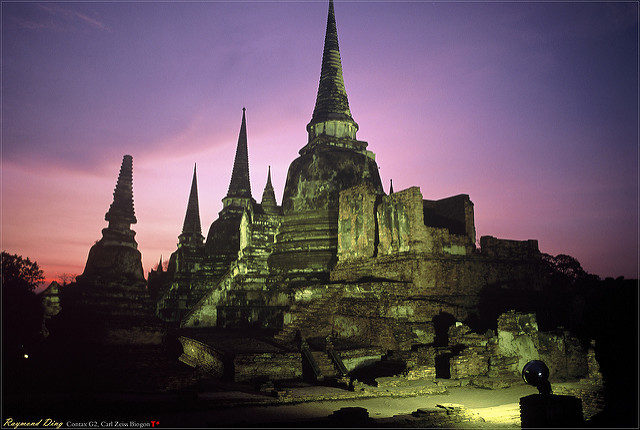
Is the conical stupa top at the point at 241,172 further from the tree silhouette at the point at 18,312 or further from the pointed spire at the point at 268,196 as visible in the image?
the tree silhouette at the point at 18,312

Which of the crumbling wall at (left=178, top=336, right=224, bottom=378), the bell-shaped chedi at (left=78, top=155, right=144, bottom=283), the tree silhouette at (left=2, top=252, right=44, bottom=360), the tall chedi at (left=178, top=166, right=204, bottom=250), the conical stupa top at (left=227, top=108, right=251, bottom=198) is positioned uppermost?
the conical stupa top at (left=227, top=108, right=251, bottom=198)

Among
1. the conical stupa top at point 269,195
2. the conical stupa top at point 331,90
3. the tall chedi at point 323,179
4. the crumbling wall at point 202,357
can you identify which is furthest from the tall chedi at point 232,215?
the crumbling wall at point 202,357

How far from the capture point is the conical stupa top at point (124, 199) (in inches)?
454

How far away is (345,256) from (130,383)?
1107cm

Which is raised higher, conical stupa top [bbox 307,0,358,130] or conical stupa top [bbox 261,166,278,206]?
conical stupa top [bbox 307,0,358,130]

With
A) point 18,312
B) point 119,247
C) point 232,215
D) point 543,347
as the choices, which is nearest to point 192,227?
point 232,215

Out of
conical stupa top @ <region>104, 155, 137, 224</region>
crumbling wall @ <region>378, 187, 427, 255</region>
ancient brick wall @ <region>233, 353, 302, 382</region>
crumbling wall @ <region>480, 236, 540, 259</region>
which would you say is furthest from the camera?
crumbling wall @ <region>480, 236, 540, 259</region>

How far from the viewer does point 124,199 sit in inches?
466

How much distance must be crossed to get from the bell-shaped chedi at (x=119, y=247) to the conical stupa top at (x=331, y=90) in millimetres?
14457

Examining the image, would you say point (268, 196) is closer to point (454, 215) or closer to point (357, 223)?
point (357, 223)

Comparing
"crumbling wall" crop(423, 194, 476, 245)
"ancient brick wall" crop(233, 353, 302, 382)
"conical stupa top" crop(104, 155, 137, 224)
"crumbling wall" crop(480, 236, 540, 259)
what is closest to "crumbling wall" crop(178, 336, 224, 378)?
"ancient brick wall" crop(233, 353, 302, 382)

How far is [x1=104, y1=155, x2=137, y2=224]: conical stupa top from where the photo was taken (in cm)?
1152

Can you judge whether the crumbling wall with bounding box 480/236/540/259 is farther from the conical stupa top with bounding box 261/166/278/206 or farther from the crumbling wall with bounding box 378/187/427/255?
the conical stupa top with bounding box 261/166/278/206

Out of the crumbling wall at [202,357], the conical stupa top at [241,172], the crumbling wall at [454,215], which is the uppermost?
the conical stupa top at [241,172]
